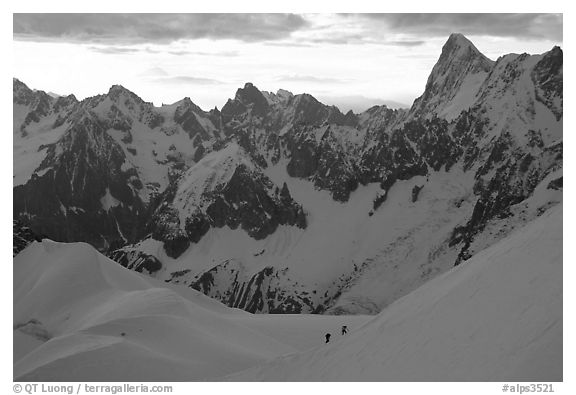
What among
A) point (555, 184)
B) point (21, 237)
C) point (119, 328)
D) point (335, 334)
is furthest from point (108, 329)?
point (555, 184)

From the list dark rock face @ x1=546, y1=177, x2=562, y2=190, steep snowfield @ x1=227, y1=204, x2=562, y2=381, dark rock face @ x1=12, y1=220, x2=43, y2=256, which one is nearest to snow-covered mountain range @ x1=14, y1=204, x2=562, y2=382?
steep snowfield @ x1=227, y1=204, x2=562, y2=381

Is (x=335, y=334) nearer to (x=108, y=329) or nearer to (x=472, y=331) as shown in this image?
(x=108, y=329)

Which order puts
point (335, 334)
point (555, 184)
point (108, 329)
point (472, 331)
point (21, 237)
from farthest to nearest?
point (555, 184) → point (21, 237) → point (335, 334) → point (108, 329) → point (472, 331)

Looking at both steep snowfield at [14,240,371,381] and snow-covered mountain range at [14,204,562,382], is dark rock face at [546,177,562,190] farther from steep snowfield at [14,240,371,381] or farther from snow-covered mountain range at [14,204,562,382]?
snow-covered mountain range at [14,204,562,382]

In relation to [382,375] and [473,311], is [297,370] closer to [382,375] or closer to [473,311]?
[382,375]

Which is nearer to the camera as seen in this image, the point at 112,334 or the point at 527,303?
the point at 527,303
